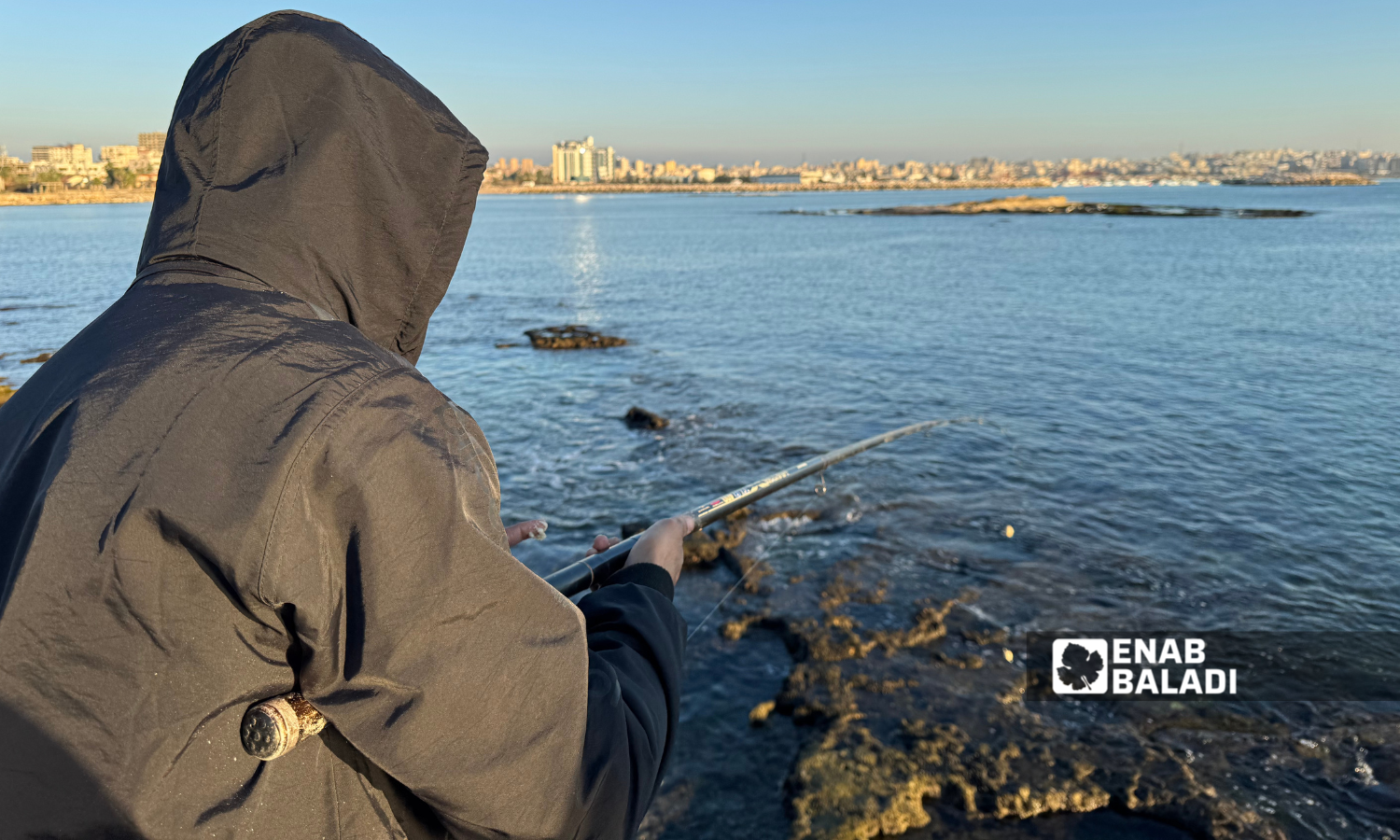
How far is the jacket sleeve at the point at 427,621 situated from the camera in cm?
103

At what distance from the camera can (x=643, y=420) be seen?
1612 centimetres

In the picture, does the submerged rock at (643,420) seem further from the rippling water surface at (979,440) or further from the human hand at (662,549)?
the human hand at (662,549)

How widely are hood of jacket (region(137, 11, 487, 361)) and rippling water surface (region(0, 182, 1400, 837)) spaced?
5439 millimetres

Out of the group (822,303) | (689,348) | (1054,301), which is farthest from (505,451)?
(1054,301)

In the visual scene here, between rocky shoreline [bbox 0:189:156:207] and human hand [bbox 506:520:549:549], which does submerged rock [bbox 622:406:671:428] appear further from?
rocky shoreline [bbox 0:189:156:207]

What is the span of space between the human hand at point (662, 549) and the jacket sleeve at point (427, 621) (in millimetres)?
861

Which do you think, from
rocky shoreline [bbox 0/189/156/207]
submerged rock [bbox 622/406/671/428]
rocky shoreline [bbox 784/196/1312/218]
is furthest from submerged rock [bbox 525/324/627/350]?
rocky shoreline [bbox 0/189/156/207]

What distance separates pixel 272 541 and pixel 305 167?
0.59 m

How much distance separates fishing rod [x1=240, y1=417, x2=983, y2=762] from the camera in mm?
1082

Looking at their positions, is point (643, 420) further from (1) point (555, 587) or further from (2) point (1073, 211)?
(2) point (1073, 211)

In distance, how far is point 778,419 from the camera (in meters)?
16.5

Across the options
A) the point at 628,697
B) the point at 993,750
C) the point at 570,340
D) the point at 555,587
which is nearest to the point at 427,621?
the point at 628,697

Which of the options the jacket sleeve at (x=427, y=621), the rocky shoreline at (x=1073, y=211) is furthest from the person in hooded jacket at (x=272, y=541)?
the rocky shoreline at (x=1073, y=211)

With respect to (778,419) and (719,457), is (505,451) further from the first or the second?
(778,419)
